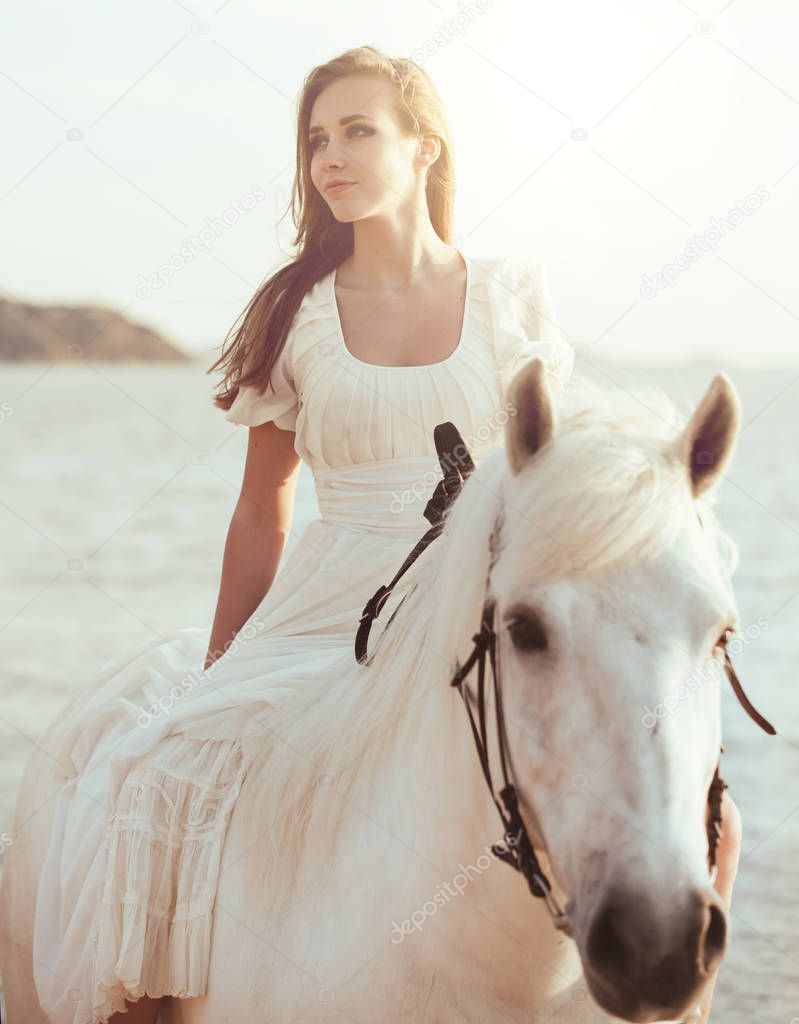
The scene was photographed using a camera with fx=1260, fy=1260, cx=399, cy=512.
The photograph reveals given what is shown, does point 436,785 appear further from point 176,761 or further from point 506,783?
point 176,761

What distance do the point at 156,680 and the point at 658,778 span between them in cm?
189

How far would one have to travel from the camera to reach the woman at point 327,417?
271 centimetres

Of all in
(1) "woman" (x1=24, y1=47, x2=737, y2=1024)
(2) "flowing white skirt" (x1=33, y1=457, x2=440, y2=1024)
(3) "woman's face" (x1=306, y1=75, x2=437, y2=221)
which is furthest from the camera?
(3) "woman's face" (x1=306, y1=75, x2=437, y2=221)

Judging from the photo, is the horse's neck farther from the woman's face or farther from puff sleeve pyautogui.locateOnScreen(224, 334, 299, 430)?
the woman's face

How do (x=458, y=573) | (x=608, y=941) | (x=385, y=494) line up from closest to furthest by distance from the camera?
1. (x=608, y=941)
2. (x=458, y=573)
3. (x=385, y=494)

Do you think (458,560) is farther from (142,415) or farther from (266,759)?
(142,415)

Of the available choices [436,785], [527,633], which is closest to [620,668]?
[527,633]

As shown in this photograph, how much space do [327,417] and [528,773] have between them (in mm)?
1481

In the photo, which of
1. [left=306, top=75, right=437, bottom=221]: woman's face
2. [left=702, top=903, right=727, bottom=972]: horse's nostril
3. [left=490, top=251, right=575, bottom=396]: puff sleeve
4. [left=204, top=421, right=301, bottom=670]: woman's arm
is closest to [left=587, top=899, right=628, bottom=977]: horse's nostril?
[left=702, top=903, right=727, bottom=972]: horse's nostril

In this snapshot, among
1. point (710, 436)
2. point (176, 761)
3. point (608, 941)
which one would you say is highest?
point (710, 436)

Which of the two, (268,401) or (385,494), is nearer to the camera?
(385,494)

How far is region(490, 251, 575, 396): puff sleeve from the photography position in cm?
310

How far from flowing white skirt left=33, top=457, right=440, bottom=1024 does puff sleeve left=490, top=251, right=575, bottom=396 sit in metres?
0.36

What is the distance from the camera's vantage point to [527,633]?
5.93ft
